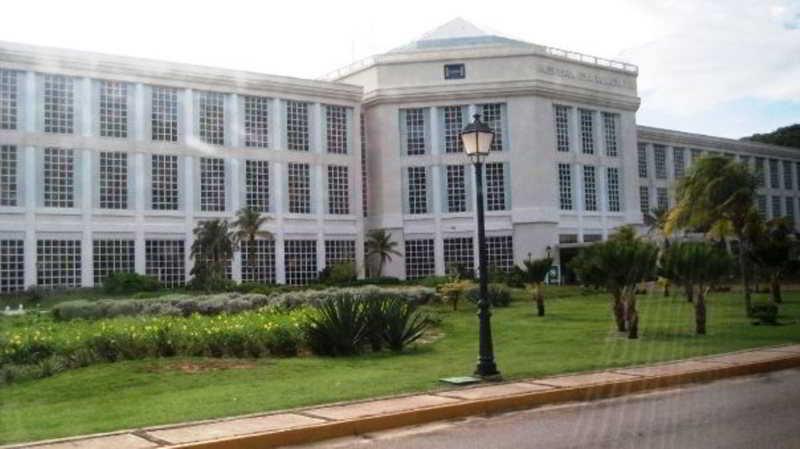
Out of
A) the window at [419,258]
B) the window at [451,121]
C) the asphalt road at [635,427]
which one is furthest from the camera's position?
the window at [451,121]

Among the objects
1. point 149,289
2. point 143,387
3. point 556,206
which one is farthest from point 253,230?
point 143,387

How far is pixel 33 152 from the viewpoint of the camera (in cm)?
4553

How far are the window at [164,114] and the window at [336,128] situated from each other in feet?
36.0

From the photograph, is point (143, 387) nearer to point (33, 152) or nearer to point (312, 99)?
point (33, 152)

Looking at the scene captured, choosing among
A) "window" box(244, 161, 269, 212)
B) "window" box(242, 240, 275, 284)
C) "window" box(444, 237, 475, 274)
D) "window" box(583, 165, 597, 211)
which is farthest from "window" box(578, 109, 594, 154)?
"window" box(242, 240, 275, 284)

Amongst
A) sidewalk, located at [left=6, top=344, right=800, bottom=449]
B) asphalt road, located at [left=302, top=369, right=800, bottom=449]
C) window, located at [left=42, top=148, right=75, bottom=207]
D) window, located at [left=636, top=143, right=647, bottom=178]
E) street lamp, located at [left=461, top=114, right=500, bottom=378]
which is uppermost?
window, located at [left=636, top=143, right=647, bottom=178]

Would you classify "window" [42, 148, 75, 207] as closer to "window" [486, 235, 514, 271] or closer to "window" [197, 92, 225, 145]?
"window" [197, 92, 225, 145]

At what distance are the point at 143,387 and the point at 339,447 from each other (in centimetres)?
491

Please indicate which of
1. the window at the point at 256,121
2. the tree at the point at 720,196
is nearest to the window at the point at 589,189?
the window at the point at 256,121

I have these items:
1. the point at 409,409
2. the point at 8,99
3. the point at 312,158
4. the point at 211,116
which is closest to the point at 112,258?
the point at 8,99

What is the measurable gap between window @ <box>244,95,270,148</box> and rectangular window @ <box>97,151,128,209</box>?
8.11 m

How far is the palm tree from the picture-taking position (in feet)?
186

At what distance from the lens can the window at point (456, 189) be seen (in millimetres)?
58906

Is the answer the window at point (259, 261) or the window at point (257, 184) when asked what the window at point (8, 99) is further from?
the window at point (259, 261)
